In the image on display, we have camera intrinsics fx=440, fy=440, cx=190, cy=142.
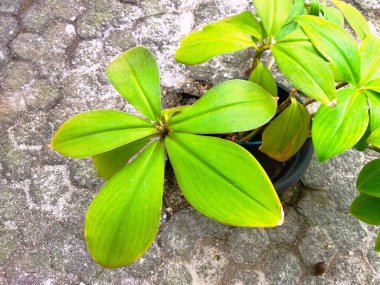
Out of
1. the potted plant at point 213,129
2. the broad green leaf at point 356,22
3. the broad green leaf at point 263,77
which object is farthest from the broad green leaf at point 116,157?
the broad green leaf at point 356,22

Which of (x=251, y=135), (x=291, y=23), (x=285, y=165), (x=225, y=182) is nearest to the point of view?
(x=225, y=182)

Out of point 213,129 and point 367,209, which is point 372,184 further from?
point 213,129

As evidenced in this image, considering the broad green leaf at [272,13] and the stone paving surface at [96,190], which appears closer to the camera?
the broad green leaf at [272,13]

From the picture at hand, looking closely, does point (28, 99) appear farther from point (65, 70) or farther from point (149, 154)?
point (149, 154)

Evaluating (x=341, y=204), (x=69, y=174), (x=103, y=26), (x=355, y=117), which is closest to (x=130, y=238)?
(x=355, y=117)

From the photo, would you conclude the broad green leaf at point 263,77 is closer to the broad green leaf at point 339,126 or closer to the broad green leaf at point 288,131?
the broad green leaf at point 288,131

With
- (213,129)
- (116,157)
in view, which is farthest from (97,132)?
(213,129)

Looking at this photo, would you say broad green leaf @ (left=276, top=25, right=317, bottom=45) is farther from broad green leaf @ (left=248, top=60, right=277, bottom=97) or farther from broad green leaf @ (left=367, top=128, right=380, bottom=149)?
broad green leaf @ (left=367, top=128, right=380, bottom=149)
